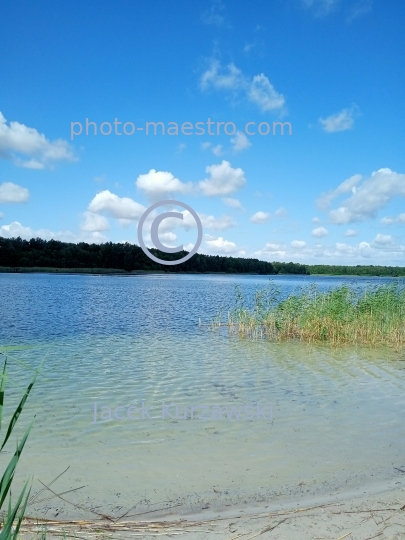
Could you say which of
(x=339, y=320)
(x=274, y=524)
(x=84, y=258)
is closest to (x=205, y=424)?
(x=274, y=524)

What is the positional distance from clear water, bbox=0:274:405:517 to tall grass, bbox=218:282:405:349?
72.4 inches

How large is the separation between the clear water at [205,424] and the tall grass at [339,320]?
6.03 feet

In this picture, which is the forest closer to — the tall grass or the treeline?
the treeline

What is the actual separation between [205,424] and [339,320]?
1082cm

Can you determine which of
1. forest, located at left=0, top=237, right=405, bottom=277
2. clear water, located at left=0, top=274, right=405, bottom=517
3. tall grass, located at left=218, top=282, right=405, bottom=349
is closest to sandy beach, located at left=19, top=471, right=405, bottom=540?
clear water, located at left=0, top=274, right=405, bottom=517

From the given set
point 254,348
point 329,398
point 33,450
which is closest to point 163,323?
point 254,348

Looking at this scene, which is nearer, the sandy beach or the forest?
the sandy beach

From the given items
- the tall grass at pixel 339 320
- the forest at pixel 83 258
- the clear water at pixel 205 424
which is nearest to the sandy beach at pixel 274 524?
the clear water at pixel 205 424

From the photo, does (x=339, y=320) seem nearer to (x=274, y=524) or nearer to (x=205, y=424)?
(x=205, y=424)

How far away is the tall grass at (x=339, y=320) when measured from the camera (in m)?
16.5

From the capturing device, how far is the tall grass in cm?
1653

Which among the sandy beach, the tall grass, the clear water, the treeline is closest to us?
the sandy beach

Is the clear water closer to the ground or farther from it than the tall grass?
closer to the ground

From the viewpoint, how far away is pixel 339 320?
55.3 feet
